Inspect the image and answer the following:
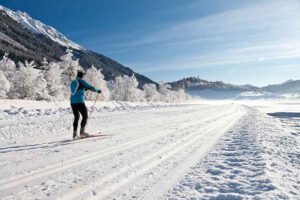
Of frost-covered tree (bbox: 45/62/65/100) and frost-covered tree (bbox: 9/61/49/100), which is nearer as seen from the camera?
frost-covered tree (bbox: 9/61/49/100)

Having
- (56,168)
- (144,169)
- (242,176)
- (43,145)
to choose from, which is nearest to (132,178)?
(144,169)

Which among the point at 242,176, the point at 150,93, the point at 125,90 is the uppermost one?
the point at 125,90

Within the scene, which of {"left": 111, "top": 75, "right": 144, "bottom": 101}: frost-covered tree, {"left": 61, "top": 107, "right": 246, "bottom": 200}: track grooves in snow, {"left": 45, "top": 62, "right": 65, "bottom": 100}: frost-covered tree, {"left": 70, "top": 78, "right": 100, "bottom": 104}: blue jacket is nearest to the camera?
{"left": 61, "top": 107, "right": 246, "bottom": 200}: track grooves in snow

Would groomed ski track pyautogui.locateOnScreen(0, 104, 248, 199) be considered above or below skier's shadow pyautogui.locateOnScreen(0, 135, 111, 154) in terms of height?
below

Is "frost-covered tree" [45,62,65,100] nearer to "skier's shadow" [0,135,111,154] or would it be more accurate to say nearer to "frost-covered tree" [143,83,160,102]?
"skier's shadow" [0,135,111,154]

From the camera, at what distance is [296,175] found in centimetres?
652

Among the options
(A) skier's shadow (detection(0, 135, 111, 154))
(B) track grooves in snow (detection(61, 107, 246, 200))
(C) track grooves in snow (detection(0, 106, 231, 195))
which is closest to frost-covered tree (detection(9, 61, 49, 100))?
(A) skier's shadow (detection(0, 135, 111, 154))

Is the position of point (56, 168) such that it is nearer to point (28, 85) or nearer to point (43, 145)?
point (43, 145)

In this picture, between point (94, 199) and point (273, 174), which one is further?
point (273, 174)

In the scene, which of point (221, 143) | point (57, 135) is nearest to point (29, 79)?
point (57, 135)

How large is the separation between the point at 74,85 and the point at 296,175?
7411 mm

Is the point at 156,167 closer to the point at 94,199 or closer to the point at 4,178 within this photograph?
the point at 94,199

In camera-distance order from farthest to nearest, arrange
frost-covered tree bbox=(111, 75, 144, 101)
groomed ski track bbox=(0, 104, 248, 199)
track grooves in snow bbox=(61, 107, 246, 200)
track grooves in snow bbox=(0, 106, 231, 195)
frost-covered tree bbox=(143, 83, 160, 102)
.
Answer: frost-covered tree bbox=(143, 83, 160, 102) → frost-covered tree bbox=(111, 75, 144, 101) → track grooves in snow bbox=(0, 106, 231, 195) → groomed ski track bbox=(0, 104, 248, 199) → track grooves in snow bbox=(61, 107, 246, 200)

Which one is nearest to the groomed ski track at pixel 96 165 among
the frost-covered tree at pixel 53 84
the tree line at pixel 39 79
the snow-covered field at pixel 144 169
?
the snow-covered field at pixel 144 169
